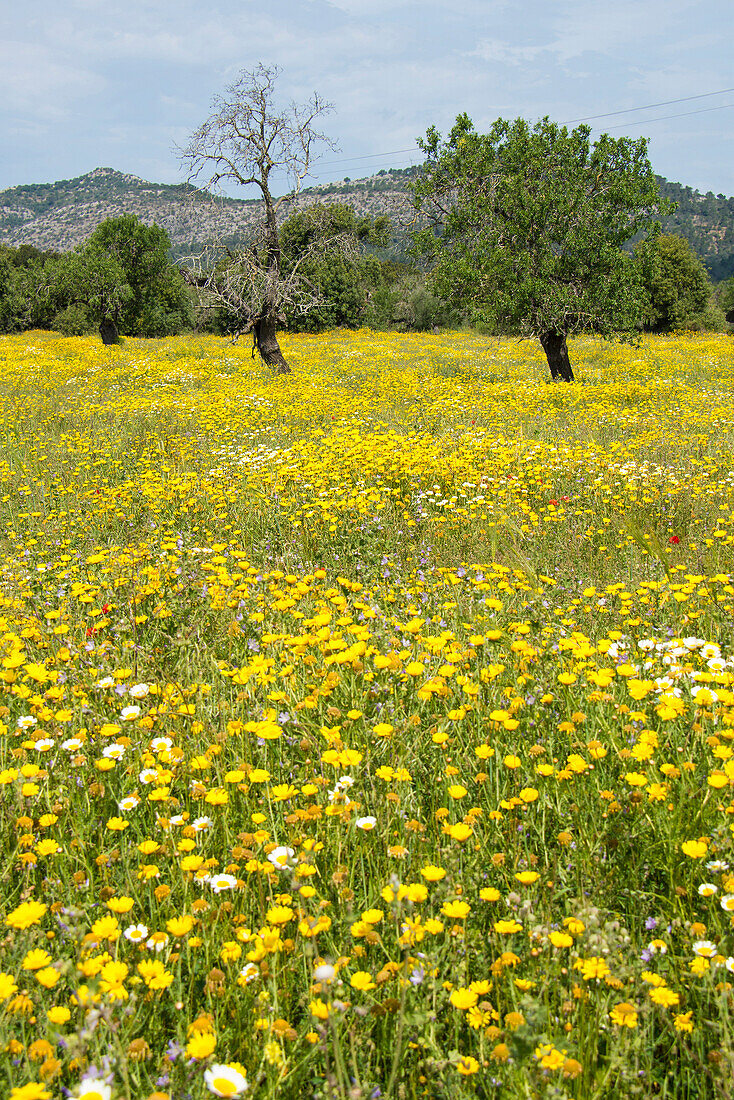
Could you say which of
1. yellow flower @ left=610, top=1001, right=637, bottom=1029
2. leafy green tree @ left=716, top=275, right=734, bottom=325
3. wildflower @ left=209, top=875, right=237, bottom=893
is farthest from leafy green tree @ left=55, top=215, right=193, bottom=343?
leafy green tree @ left=716, top=275, right=734, bottom=325

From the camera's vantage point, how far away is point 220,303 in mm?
16484

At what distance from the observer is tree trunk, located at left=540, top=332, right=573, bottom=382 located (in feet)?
47.6

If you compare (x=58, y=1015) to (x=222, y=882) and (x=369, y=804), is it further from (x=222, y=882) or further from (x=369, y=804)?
(x=369, y=804)

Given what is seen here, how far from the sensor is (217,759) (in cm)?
238

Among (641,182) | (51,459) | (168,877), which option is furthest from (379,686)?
(641,182)

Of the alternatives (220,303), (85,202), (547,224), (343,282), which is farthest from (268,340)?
(85,202)

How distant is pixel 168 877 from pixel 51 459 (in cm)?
736

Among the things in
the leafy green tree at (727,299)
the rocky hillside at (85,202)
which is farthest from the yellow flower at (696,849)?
the rocky hillside at (85,202)

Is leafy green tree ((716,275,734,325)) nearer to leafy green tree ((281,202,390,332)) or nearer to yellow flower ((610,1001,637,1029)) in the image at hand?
leafy green tree ((281,202,390,332))

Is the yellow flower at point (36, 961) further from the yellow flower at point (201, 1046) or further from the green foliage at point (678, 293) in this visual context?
the green foliage at point (678, 293)

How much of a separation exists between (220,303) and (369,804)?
54.2ft

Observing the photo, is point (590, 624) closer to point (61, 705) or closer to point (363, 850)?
point (363, 850)

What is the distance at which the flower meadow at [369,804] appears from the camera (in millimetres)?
1377

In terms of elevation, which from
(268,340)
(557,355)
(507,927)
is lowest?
(507,927)
